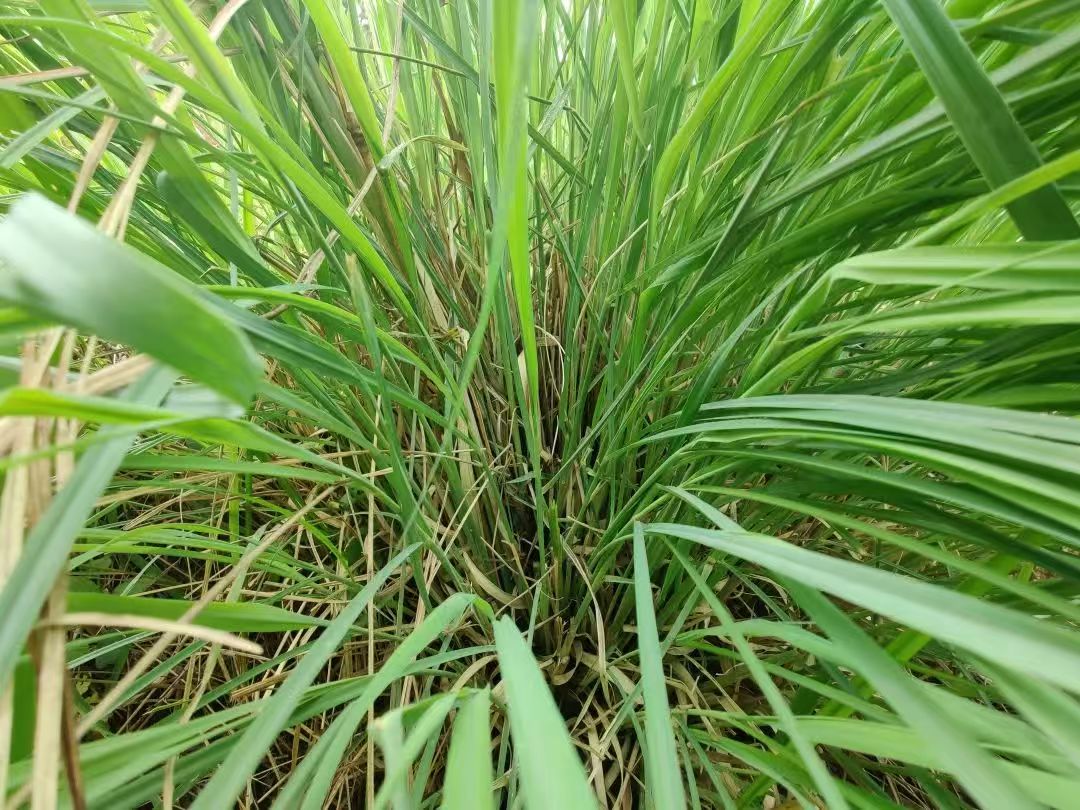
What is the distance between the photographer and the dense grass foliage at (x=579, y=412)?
161 mm

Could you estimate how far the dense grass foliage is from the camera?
0.16 meters

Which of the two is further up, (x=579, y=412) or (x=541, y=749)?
(x=579, y=412)

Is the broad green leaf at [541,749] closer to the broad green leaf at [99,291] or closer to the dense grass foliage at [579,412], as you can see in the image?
the dense grass foliage at [579,412]

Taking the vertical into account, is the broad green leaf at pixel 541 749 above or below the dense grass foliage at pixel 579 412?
below

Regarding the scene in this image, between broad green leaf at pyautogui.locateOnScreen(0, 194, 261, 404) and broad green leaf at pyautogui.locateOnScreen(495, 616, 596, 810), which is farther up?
broad green leaf at pyautogui.locateOnScreen(0, 194, 261, 404)

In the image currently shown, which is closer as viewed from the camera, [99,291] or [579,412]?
[99,291]

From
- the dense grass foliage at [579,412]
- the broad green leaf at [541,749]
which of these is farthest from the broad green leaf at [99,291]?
the broad green leaf at [541,749]

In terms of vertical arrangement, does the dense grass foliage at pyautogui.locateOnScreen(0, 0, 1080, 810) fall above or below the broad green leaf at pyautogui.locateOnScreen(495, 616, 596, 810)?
above

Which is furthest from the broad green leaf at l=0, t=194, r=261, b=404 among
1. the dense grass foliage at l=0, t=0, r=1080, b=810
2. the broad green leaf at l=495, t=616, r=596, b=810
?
the broad green leaf at l=495, t=616, r=596, b=810

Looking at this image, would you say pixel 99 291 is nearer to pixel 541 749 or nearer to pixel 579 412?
pixel 541 749

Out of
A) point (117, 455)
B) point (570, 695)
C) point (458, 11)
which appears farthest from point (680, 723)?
point (458, 11)

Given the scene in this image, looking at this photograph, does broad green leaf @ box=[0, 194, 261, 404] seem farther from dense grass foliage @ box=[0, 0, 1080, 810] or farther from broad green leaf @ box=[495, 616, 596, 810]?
broad green leaf @ box=[495, 616, 596, 810]

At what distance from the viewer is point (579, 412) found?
0.46m

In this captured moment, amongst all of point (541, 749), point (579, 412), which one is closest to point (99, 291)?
point (541, 749)
